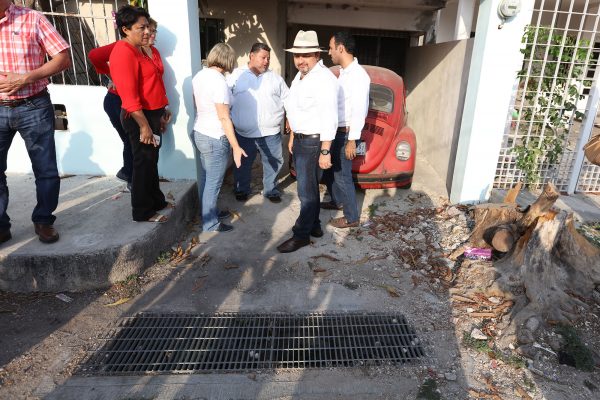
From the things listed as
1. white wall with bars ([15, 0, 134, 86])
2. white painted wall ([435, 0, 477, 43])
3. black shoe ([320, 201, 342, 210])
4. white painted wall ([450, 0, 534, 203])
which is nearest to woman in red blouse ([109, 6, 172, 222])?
white wall with bars ([15, 0, 134, 86])

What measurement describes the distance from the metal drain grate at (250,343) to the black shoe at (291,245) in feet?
3.34

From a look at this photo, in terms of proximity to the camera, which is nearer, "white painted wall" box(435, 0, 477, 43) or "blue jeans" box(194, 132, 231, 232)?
"blue jeans" box(194, 132, 231, 232)

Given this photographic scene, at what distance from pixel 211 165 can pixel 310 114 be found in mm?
1145

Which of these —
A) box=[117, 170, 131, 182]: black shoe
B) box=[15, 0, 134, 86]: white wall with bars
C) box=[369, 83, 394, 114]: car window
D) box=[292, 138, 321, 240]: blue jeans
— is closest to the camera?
box=[292, 138, 321, 240]: blue jeans

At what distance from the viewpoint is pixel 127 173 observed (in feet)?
15.4

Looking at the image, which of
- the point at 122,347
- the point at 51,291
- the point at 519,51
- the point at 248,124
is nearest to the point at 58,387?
the point at 122,347

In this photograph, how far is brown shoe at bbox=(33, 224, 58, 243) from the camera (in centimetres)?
353

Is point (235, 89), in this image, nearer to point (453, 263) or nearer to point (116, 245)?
point (116, 245)

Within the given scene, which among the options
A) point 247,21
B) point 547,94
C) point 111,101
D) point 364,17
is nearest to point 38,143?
point 111,101

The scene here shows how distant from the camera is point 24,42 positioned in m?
3.13

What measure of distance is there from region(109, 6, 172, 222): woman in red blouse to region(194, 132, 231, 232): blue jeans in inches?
16.9

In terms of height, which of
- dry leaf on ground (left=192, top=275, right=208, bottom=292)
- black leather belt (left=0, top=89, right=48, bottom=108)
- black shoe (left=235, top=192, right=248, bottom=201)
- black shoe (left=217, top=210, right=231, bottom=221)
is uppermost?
black leather belt (left=0, top=89, right=48, bottom=108)

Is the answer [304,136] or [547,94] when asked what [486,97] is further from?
[304,136]

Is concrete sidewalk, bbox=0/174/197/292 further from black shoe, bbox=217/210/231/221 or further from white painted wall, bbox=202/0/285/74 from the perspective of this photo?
white painted wall, bbox=202/0/285/74
